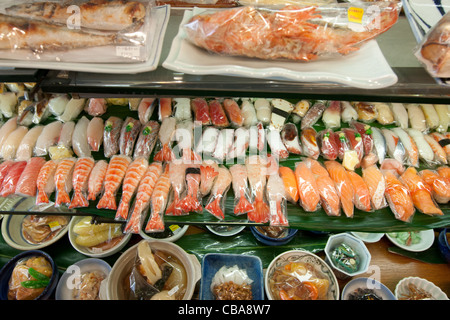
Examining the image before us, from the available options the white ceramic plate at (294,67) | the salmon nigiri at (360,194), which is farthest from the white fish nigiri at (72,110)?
the salmon nigiri at (360,194)

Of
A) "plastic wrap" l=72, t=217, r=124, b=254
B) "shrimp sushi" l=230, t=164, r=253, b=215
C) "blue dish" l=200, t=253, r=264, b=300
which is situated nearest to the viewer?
"shrimp sushi" l=230, t=164, r=253, b=215

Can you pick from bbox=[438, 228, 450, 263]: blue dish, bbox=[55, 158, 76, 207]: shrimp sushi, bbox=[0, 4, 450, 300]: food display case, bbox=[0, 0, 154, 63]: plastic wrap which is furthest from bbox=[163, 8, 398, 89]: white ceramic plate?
bbox=[438, 228, 450, 263]: blue dish

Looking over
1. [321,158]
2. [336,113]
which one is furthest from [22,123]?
[336,113]

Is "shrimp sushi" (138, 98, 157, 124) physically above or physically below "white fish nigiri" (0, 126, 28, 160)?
above

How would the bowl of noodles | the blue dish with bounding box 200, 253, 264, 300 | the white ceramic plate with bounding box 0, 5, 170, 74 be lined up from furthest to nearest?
the blue dish with bounding box 200, 253, 264, 300
the bowl of noodles
the white ceramic plate with bounding box 0, 5, 170, 74

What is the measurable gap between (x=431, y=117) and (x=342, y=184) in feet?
4.11

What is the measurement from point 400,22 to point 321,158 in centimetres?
Result: 106

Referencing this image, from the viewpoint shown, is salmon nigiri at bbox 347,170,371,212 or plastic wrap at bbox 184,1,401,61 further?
salmon nigiri at bbox 347,170,371,212

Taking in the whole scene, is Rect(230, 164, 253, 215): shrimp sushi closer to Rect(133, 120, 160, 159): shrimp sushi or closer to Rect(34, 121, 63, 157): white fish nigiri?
Rect(133, 120, 160, 159): shrimp sushi

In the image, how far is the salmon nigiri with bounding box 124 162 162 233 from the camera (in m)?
1.71

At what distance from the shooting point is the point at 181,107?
7.89ft

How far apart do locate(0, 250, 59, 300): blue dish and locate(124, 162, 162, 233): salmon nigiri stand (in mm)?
1073

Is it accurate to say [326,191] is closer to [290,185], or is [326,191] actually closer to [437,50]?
[290,185]

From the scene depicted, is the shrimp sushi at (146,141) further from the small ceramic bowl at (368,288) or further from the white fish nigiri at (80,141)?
the small ceramic bowl at (368,288)
